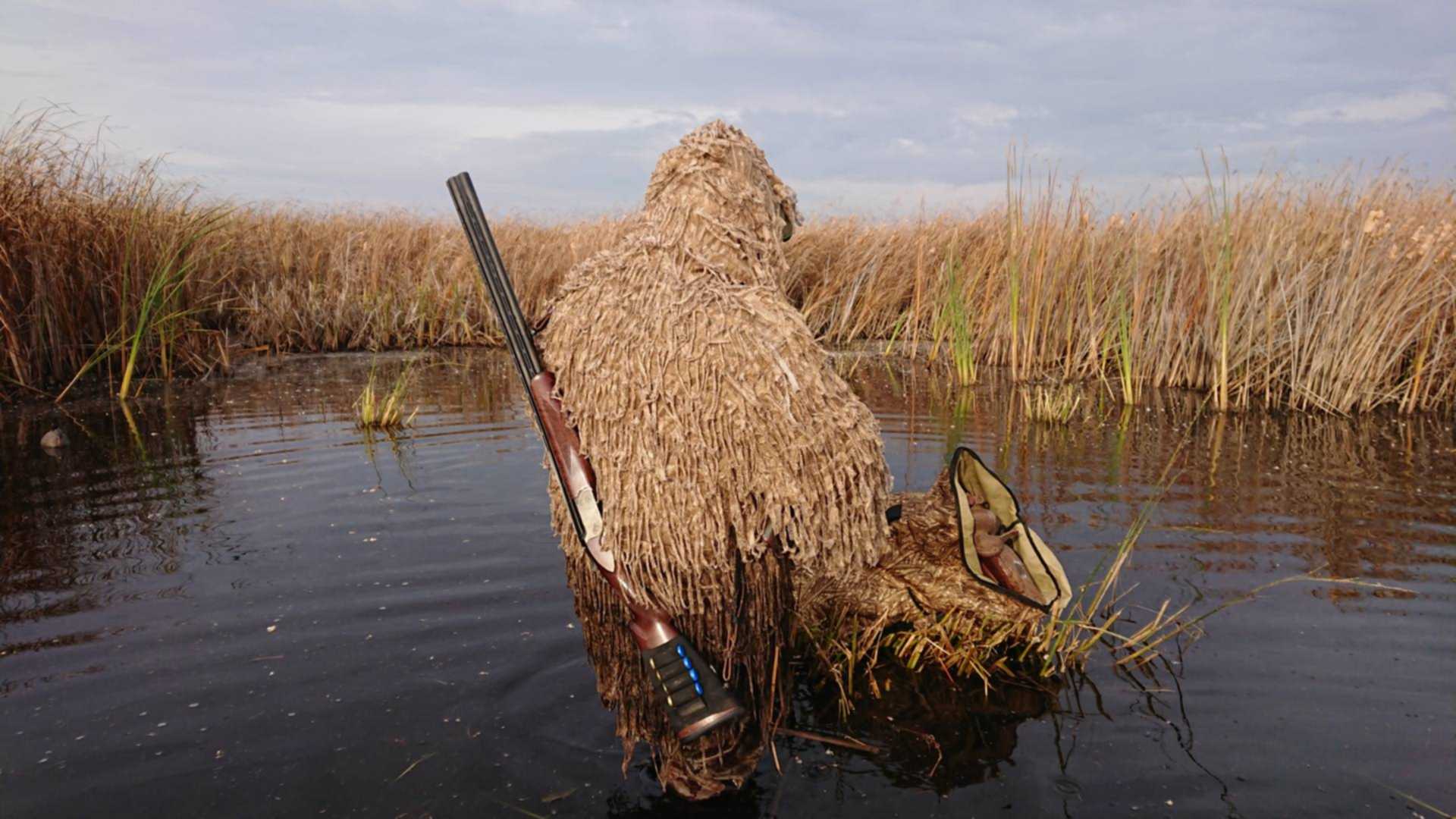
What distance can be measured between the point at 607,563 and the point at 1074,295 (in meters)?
9.62

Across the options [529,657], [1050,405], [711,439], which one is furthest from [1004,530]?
[1050,405]

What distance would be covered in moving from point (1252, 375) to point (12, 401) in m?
12.6

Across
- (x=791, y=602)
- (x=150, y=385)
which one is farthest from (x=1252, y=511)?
(x=150, y=385)

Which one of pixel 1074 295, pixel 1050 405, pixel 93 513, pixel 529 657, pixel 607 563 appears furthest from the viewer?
pixel 1074 295

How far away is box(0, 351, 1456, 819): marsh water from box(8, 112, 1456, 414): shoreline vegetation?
6.34 ft

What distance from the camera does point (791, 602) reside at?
313 cm

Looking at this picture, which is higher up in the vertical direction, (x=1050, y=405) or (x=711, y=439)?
(x=711, y=439)

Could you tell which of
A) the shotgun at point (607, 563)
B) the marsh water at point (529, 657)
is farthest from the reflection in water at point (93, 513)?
the shotgun at point (607, 563)

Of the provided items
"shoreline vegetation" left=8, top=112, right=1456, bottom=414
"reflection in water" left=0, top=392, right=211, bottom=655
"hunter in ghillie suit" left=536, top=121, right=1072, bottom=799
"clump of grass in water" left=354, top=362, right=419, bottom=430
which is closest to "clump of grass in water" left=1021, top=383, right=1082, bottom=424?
"shoreline vegetation" left=8, top=112, right=1456, bottom=414

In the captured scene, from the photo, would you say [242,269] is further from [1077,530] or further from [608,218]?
[1077,530]

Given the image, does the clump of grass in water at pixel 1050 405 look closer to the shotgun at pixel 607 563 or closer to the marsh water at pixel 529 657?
the marsh water at pixel 529 657

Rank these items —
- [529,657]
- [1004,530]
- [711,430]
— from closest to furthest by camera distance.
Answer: [711,430] → [1004,530] → [529,657]

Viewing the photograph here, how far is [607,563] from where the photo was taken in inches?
113

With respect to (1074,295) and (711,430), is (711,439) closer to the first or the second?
(711,430)
